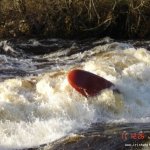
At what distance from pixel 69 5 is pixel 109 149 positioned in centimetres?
983

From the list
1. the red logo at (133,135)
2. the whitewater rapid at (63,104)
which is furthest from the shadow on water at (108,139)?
the whitewater rapid at (63,104)

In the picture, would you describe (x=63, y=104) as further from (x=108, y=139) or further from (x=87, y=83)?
(x=108, y=139)

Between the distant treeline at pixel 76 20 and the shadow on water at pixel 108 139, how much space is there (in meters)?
8.11

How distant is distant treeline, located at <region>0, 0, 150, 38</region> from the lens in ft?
57.3

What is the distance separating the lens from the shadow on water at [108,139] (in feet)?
27.7

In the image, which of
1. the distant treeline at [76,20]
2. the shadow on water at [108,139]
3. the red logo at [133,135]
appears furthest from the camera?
the distant treeline at [76,20]

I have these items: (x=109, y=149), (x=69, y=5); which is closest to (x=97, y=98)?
(x=109, y=149)

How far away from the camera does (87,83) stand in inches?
445

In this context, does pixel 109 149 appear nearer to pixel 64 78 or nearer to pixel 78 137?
pixel 78 137

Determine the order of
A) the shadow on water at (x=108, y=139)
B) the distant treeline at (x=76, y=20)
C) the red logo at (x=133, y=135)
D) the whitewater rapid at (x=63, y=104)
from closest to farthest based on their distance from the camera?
the shadow on water at (x=108, y=139) → the red logo at (x=133, y=135) → the whitewater rapid at (x=63, y=104) → the distant treeline at (x=76, y=20)

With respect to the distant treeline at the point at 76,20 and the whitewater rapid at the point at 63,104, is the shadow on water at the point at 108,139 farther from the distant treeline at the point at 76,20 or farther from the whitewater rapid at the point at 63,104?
the distant treeline at the point at 76,20

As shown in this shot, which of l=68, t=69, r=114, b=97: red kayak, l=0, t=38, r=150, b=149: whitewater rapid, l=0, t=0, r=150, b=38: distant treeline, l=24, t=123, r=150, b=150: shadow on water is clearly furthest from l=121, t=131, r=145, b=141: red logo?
l=0, t=0, r=150, b=38: distant treeline

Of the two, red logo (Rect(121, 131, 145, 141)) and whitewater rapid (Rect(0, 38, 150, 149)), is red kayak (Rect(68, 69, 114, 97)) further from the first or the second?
red logo (Rect(121, 131, 145, 141))

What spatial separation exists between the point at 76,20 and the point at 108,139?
914 cm
